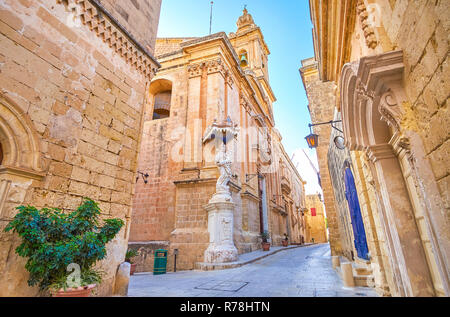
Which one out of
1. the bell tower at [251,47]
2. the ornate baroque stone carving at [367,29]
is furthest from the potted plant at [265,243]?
the bell tower at [251,47]

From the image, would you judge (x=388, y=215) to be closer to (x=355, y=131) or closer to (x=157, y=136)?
(x=355, y=131)

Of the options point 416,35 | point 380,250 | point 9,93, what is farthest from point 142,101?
point 380,250

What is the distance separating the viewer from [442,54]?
149cm

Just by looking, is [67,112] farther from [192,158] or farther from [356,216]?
[356,216]

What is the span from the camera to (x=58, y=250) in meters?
2.78

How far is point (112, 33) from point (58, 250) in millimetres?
4864

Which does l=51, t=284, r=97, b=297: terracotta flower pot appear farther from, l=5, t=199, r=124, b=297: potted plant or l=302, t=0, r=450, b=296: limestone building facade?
l=302, t=0, r=450, b=296: limestone building facade

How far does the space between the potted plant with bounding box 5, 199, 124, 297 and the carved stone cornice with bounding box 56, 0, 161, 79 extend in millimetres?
4058

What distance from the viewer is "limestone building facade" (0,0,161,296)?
10.7 ft

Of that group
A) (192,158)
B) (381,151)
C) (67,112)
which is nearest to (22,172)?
(67,112)

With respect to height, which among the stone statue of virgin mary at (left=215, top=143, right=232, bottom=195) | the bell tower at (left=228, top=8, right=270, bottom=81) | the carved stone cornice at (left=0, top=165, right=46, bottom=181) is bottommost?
the carved stone cornice at (left=0, top=165, right=46, bottom=181)

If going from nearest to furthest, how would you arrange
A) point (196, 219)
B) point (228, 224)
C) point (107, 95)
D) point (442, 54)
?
1. point (442, 54)
2. point (107, 95)
3. point (228, 224)
4. point (196, 219)

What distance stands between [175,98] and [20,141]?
9380 mm

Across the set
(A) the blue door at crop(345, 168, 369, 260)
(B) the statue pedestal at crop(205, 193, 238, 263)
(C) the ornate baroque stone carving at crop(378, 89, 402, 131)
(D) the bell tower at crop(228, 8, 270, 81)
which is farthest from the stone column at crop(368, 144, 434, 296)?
(D) the bell tower at crop(228, 8, 270, 81)
